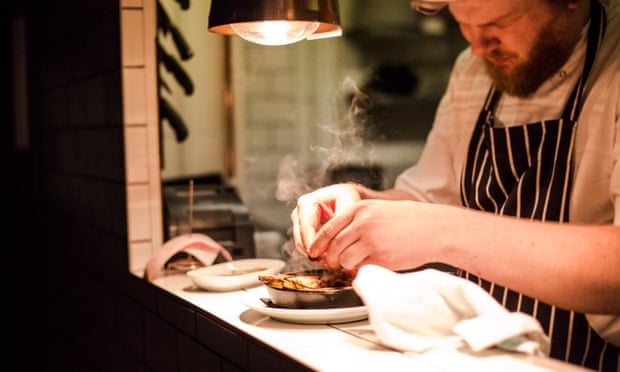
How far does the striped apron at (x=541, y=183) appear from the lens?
1.73 meters

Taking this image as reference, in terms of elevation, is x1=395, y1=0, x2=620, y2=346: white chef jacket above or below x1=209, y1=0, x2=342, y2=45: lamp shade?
below

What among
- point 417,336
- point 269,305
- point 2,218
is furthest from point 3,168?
point 417,336

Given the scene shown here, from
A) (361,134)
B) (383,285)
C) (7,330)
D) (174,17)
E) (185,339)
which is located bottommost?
(7,330)

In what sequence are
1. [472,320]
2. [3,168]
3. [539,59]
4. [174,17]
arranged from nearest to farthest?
[472,320], [539,59], [174,17], [3,168]

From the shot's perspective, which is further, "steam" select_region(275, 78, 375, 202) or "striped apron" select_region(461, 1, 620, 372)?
"steam" select_region(275, 78, 375, 202)

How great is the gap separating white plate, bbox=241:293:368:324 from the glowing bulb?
62 centimetres

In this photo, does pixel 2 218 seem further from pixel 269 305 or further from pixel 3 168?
pixel 269 305

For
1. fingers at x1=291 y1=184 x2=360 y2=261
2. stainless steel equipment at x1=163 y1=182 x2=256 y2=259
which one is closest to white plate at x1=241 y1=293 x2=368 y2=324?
fingers at x1=291 y1=184 x2=360 y2=261

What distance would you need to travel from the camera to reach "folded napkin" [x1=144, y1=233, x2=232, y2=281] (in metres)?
2.23

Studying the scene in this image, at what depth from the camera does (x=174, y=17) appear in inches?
105

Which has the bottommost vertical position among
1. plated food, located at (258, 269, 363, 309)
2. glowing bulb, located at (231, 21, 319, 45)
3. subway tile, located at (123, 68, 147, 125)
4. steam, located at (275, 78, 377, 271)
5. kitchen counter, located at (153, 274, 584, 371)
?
kitchen counter, located at (153, 274, 584, 371)

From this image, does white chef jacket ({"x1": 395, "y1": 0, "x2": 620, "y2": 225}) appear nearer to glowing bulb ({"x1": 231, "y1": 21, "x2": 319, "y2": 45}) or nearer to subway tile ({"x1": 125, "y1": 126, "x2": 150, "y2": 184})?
glowing bulb ({"x1": 231, "y1": 21, "x2": 319, "y2": 45})

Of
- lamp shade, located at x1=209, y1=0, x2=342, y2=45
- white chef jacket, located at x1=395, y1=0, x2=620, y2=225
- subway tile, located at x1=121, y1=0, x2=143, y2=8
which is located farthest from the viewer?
subway tile, located at x1=121, y1=0, x2=143, y2=8

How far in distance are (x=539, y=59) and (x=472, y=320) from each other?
0.94 metres
